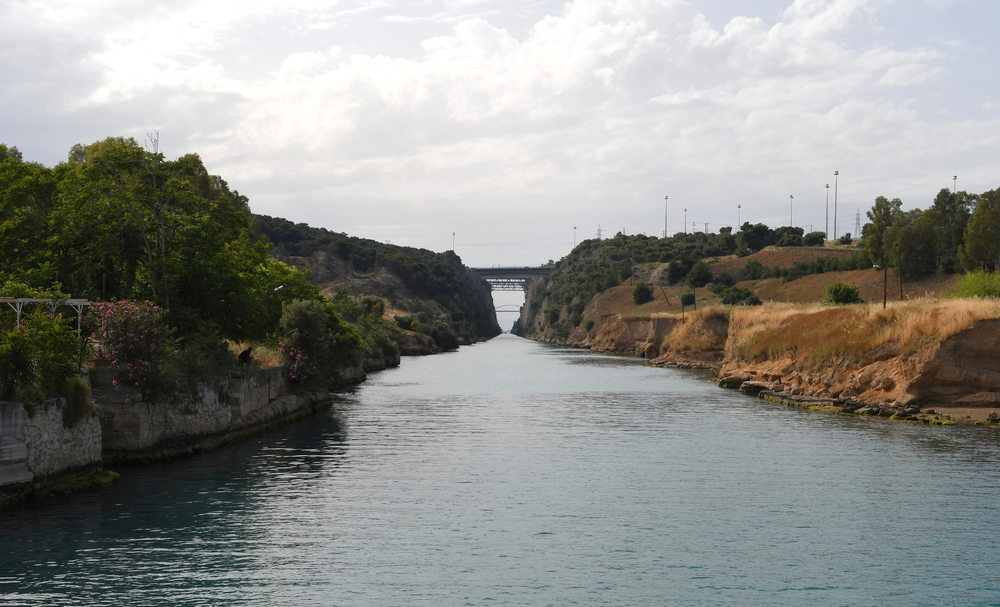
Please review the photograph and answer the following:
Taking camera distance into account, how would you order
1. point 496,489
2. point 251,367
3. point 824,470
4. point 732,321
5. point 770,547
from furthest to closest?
point 732,321, point 251,367, point 824,470, point 496,489, point 770,547

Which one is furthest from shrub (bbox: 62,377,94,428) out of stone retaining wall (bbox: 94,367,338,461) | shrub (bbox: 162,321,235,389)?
shrub (bbox: 162,321,235,389)

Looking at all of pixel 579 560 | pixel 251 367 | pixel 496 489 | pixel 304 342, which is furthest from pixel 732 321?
pixel 579 560

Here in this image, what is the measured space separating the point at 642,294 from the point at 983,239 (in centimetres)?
8295

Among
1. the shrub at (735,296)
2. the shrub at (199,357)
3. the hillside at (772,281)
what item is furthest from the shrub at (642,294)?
the shrub at (199,357)

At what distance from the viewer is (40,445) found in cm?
2402

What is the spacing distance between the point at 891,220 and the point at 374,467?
118 m

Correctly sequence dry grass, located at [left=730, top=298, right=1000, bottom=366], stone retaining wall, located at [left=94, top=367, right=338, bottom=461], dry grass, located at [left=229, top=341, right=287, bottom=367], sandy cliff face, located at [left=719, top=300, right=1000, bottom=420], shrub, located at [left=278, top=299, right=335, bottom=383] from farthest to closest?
shrub, located at [left=278, top=299, right=335, bottom=383]
dry grass, located at [left=229, top=341, right=287, bottom=367]
dry grass, located at [left=730, top=298, right=1000, bottom=366]
sandy cliff face, located at [left=719, top=300, right=1000, bottom=420]
stone retaining wall, located at [left=94, top=367, right=338, bottom=461]

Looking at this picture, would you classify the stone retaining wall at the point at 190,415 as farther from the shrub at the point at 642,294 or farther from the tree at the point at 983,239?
the shrub at the point at 642,294

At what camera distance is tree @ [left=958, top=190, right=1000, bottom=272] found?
93.1 metres

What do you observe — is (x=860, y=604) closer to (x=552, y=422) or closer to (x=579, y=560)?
(x=579, y=560)

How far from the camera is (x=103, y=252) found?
36.7 meters

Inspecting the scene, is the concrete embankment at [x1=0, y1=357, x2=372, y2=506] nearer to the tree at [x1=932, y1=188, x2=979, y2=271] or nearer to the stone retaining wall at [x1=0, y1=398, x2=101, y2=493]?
the stone retaining wall at [x1=0, y1=398, x2=101, y2=493]

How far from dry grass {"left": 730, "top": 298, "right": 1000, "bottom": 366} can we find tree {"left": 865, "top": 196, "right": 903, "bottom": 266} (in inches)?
2192

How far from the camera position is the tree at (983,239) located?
93.1 meters
